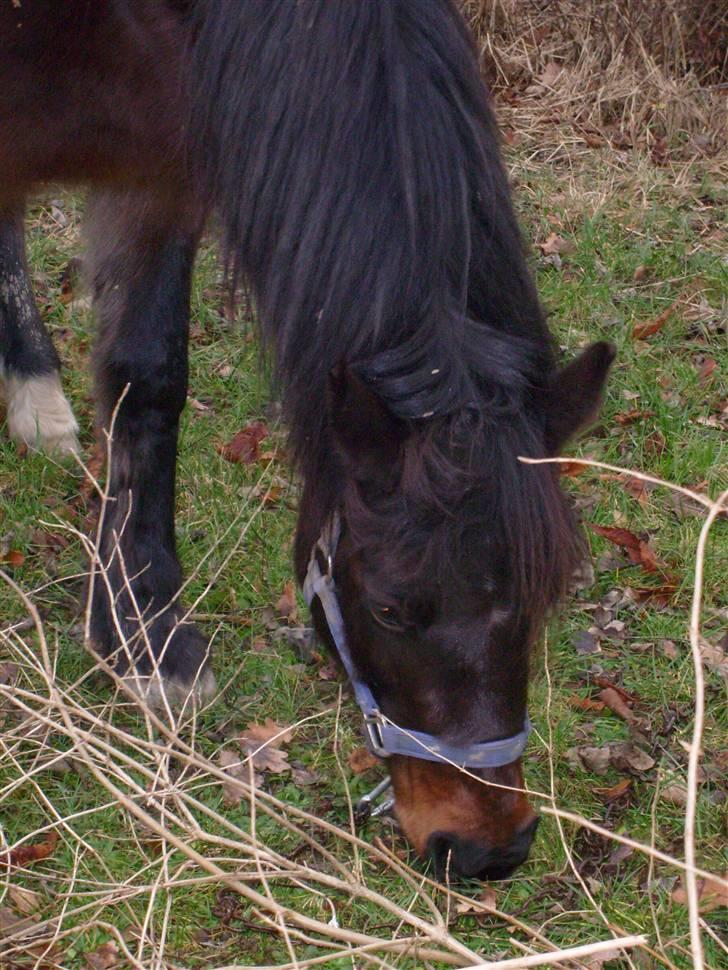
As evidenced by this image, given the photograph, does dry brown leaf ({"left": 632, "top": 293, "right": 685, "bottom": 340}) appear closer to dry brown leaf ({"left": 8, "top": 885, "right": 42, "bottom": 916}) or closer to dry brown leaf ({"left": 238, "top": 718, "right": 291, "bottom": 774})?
dry brown leaf ({"left": 238, "top": 718, "right": 291, "bottom": 774})

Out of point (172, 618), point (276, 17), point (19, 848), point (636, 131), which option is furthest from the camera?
point (636, 131)

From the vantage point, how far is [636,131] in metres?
7.16

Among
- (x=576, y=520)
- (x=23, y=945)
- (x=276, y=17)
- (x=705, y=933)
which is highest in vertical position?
(x=276, y=17)

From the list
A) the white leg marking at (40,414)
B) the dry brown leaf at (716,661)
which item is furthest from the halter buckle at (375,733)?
the white leg marking at (40,414)

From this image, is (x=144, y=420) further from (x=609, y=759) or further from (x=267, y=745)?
(x=609, y=759)

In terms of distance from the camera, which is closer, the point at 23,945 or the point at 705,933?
the point at 23,945

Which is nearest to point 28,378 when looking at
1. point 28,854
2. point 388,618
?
point 28,854

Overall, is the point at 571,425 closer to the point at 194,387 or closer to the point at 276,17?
the point at 276,17

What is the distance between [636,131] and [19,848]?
5.76 m

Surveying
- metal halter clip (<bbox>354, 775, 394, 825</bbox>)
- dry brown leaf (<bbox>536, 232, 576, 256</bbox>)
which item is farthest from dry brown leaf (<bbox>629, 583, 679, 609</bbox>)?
dry brown leaf (<bbox>536, 232, 576, 256</bbox>)

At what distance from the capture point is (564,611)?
104 inches

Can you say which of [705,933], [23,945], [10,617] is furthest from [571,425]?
[10,617]

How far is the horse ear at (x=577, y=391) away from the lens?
2391mm

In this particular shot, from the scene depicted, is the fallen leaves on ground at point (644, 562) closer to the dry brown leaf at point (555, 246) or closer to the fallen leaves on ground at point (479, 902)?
the fallen leaves on ground at point (479, 902)
